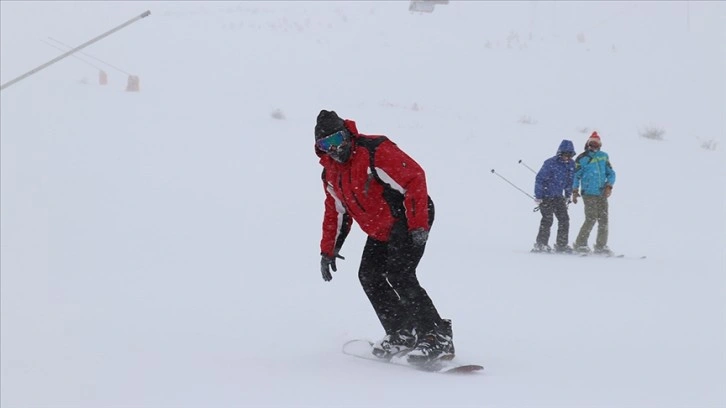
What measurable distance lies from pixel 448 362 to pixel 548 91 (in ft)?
75.8

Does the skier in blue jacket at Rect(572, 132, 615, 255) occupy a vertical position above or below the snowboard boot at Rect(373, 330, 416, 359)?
below

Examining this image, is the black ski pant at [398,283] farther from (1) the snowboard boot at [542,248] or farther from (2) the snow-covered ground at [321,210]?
(1) the snowboard boot at [542,248]

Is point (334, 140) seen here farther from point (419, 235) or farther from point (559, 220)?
point (559, 220)

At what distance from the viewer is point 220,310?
7621 millimetres

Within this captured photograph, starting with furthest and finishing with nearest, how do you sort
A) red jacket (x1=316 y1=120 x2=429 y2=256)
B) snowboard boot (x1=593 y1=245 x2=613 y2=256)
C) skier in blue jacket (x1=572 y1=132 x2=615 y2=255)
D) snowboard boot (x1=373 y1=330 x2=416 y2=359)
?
skier in blue jacket (x1=572 y1=132 x2=615 y2=255)
snowboard boot (x1=593 y1=245 x2=613 y2=256)
snowboard boot (x1=373 y1=330 x2=416 y2=359)
red jacket (x1=316 y1=120 x2=429 y2=256)

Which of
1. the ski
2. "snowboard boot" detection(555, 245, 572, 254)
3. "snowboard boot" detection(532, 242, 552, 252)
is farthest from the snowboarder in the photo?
"snowboard boot" detection(555, 245, 572, 254)

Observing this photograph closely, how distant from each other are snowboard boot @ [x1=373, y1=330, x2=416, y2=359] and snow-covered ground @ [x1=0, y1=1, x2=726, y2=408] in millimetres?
192

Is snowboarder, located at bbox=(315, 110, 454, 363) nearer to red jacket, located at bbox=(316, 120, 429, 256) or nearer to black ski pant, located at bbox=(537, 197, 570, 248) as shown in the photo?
red jacket, located at bbox=(316, 120, 429, 256)

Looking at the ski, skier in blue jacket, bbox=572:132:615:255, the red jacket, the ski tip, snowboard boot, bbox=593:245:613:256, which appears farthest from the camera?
skier in blue jacket, bbox=572:132:615:255

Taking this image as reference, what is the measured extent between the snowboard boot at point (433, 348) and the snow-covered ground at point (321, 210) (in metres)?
0.27

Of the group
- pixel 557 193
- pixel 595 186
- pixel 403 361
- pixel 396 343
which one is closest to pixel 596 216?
pixel 595 186

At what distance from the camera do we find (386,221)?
530 cm

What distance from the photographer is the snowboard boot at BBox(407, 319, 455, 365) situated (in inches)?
212

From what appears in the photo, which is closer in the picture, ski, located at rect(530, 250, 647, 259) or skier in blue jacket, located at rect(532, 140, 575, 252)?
ski, located at rect(530, 250, 647, 259)
